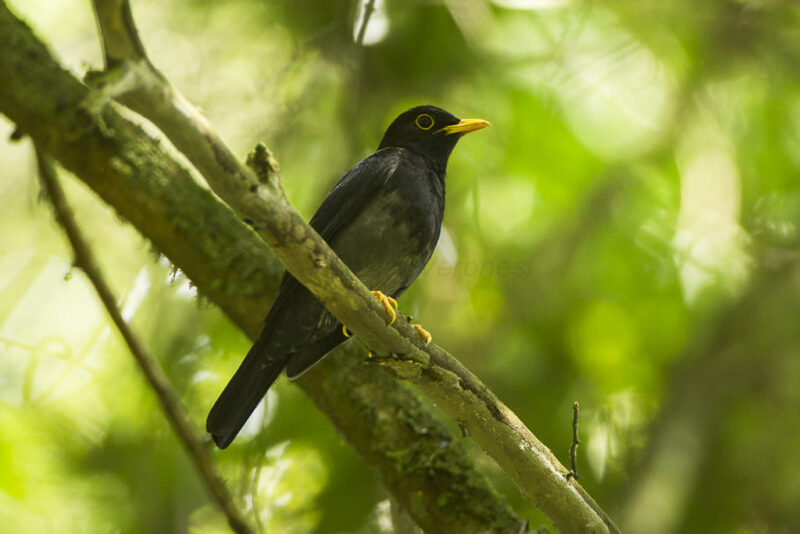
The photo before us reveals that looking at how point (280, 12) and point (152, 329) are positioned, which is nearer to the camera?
point (152, 329)

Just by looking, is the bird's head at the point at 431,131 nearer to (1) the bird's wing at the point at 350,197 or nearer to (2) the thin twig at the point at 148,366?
(1) the bird's wing at the point at 350,197

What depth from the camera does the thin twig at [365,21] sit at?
5.00 meters

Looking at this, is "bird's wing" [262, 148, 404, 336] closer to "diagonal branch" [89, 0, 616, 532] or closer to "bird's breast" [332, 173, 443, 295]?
"bird's breast" [332, 173, 443, 295]

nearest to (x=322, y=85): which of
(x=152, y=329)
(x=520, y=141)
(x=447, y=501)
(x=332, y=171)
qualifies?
(x=332, y=171)

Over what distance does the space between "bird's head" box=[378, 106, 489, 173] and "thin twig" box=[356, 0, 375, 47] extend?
0.67 m

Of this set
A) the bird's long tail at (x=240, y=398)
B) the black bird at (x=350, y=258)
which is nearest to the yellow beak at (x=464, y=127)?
the black bird at (x=350, y=258)

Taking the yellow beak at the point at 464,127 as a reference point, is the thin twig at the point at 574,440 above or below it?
below

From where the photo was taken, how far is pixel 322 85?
5594mm

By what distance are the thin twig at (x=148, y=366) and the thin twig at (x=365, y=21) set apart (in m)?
2.20

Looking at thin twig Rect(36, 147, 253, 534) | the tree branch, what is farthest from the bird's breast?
thin twig Rect(36, 147, 253, 534)

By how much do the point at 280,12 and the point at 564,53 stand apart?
6.85ft

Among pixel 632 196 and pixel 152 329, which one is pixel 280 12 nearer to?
pixel 152 329

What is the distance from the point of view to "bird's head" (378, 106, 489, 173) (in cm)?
491

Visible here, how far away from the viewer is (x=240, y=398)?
391 centimetres
